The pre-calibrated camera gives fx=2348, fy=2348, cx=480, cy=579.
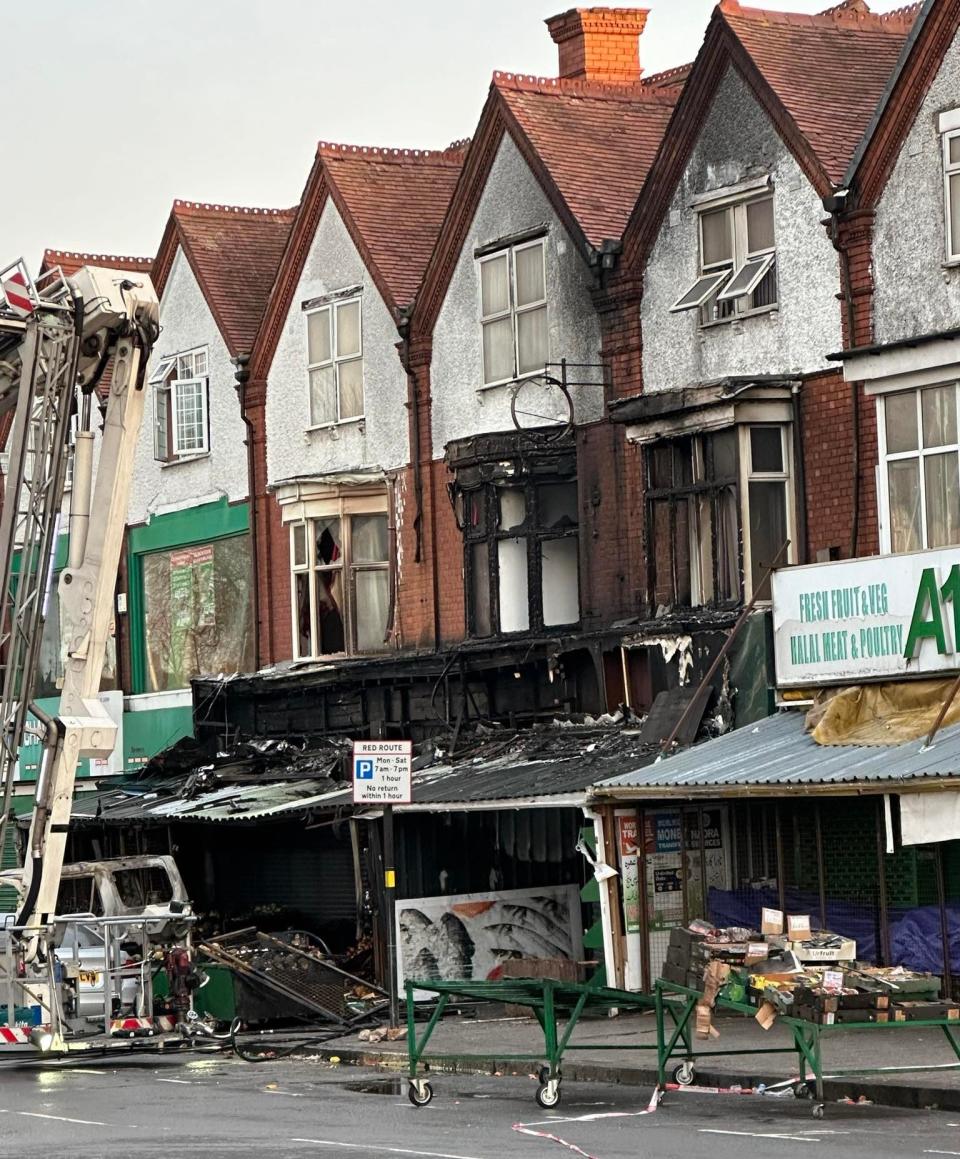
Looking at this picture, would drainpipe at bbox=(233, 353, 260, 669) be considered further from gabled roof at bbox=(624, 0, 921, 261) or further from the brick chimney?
gabled roof at bbox=(624, 0, 921, 261)

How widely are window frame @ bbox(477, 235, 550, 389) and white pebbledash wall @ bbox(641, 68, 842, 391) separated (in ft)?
5.96

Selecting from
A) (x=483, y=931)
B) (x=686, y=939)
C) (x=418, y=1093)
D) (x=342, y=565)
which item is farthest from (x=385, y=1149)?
(x=342, y=565)

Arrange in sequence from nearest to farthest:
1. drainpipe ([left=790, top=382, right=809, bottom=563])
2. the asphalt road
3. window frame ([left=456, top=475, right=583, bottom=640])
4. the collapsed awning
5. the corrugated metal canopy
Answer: the asphalt road
the corrugated metal canopy
drainpipe ([left=790, top=382, right=809, bottom=563])
the collapsed awning
window frame ([left=456, top=475, right=583, bottom=640])

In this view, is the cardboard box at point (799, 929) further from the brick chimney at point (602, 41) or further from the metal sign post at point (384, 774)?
the brick chimney at point (602, 41)

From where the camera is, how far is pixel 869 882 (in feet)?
74.6

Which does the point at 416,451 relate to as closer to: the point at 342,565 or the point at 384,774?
the point at 342,565

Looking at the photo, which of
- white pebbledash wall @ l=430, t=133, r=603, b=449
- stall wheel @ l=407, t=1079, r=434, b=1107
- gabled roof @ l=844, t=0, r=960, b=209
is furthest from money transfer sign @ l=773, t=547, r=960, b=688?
stall wheel @ l=407, t=1079, r=434, b=1107

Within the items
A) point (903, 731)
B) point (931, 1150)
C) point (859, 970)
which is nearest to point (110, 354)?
point (903, 731)

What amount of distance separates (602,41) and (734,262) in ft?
30.9

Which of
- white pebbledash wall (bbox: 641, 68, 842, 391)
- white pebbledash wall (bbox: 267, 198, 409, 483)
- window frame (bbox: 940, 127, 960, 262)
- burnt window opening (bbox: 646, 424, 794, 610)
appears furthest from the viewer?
white pebbledash wall (bbox: 267, 198, 409, 483)

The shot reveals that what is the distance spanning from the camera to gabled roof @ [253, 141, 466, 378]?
32.4 meters

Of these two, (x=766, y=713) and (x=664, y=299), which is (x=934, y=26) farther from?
(x=766, y=713)

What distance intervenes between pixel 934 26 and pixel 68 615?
10.8m

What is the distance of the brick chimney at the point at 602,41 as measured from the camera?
113 ft
